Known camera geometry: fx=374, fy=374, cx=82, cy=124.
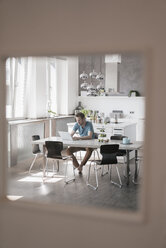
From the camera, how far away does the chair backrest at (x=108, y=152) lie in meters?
6.71

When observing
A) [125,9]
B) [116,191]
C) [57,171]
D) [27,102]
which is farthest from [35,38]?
[27,102]

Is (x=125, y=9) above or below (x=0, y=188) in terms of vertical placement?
above

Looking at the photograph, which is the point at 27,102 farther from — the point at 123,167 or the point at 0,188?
the point at 0,188

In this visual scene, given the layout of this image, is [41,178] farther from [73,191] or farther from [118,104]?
[118,104]

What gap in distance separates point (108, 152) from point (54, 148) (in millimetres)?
1091

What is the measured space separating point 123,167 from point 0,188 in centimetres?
553

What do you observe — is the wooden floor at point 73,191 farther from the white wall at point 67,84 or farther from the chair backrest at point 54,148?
the white wall at point 67,84

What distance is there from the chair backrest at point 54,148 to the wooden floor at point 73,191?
1.75ft

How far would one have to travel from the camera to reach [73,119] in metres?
12.0

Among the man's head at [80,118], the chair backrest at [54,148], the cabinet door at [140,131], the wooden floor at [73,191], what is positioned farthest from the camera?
the cabinet door at [140,131]

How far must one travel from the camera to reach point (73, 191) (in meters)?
6.58

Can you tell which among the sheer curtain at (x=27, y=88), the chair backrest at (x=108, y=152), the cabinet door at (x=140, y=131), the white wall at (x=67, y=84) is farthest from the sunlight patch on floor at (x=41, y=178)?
the white wall at (x=67, y=84)

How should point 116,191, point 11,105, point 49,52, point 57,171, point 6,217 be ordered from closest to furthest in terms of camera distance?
point 49,52
point 6,217
point 116,191
point 57,171
point 11,105

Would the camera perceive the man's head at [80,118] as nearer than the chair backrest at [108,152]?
No
